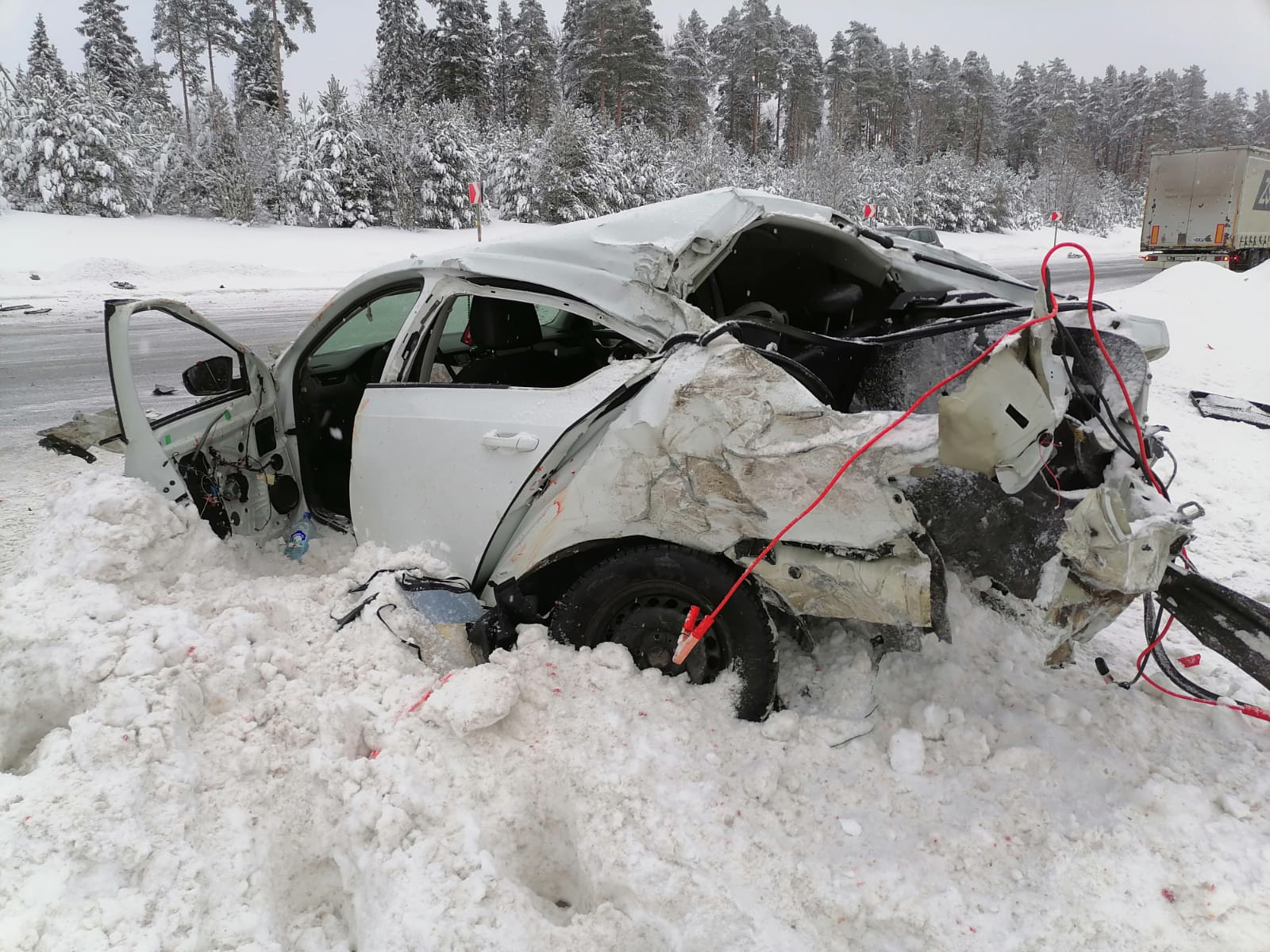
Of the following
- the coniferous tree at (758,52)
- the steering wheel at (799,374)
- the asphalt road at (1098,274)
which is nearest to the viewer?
the steering wheel at (799,374)

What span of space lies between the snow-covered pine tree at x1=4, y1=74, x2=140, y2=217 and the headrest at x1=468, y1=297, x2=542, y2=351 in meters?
24.9

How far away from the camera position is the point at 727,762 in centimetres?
265

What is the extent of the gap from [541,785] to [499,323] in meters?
2.27

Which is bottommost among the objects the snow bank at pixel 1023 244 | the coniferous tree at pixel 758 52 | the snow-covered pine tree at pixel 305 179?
the snow bank at pixel 1023 244

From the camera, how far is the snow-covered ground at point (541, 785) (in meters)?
2.06

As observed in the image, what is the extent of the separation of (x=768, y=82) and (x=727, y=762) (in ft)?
208

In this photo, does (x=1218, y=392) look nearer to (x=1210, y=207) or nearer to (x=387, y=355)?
(x=387, y=355)

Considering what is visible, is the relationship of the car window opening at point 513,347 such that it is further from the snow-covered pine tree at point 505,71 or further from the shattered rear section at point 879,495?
the snow-covered pine tree at point 505,71

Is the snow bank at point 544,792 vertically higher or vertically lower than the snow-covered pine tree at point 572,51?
lower

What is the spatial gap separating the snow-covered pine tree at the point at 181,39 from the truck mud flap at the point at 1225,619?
5420 centimetres

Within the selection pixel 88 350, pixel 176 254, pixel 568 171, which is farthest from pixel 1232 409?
pixel 568 171

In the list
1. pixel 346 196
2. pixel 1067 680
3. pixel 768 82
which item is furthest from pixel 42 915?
pixel 768 82

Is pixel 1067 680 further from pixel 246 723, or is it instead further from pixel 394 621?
pixel 246 723

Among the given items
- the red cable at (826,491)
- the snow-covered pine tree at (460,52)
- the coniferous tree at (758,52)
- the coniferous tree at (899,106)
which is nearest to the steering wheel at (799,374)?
the red cable at (826,491)
